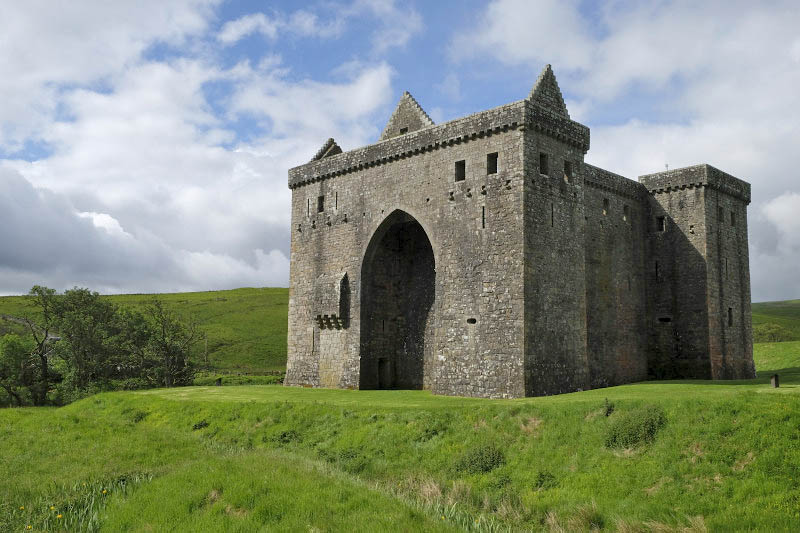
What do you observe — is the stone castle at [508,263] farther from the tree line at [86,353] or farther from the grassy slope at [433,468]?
the tree line at [86,353]

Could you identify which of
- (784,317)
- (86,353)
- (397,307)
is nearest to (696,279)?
(397,307)

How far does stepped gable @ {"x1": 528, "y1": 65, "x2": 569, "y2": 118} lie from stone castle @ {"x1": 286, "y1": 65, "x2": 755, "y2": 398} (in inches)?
3.8

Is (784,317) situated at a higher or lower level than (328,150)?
lower

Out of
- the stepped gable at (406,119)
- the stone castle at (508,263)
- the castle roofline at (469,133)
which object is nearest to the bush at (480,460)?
the stone castle at (508,263)

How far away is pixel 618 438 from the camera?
1634cm

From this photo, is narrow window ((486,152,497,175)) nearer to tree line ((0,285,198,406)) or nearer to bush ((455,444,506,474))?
bush ((455,444,506,474))

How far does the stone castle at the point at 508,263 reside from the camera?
81.0 ft

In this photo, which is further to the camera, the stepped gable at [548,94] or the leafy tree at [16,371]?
the leafy tree at [16,371]

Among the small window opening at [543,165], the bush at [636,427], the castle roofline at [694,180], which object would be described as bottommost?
the bush at [636,427]

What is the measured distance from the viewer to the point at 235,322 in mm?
75500

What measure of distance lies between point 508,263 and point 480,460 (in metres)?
8.95

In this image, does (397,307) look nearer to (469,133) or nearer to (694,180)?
(469,133)

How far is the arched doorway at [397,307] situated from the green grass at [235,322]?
2570cm

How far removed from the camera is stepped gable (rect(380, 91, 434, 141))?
30938 millimetres
